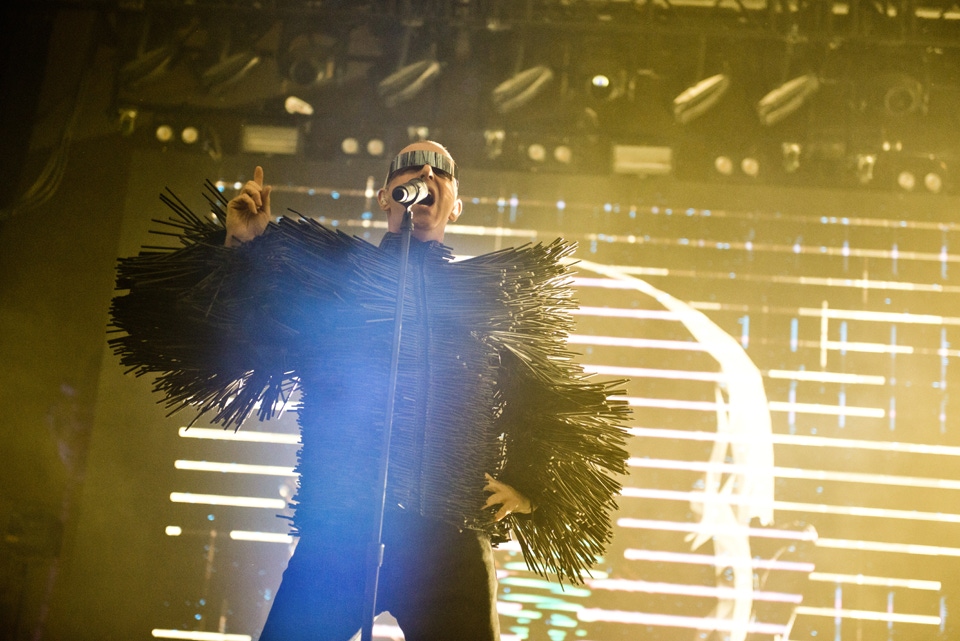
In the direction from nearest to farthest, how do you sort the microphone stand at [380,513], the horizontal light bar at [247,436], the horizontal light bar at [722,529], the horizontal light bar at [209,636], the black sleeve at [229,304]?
the microphone stand at [380,513], the black sleeve at [229,304], the horizontal light bar at [209,636], the horizontal light bar at [722,529], the horizontal light bar at [247,436]

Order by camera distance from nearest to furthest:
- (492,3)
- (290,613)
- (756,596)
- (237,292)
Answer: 1. (290,613)
2. (237,292)
3. (756,596)
4. (492,3)

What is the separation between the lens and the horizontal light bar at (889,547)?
12.9 feet

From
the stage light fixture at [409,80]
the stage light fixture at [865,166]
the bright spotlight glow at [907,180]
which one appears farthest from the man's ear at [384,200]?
the bright spotlight glow at [907,180]

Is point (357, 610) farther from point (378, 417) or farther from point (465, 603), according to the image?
point (378, 417)

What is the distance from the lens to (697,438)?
4020 mm

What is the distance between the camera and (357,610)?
134 centimetres

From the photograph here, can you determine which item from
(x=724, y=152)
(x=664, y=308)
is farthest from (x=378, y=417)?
(x=724, y=152)

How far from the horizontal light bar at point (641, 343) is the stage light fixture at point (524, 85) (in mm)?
1271

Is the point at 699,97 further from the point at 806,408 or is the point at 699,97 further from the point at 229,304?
the point at 229,304

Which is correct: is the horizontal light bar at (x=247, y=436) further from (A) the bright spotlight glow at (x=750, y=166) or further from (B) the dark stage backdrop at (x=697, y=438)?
(A) the bright spotlight glow at (x=750, y=166)

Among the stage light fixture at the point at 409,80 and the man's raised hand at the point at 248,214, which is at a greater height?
the stage light fixture at the point at 409,80

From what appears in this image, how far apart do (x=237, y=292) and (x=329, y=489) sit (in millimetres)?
396

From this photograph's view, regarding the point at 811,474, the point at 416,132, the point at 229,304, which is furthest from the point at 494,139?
the point at 229,304

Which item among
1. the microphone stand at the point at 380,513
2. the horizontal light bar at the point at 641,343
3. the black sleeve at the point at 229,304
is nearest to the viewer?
the microphone stand at the point at 380,513
